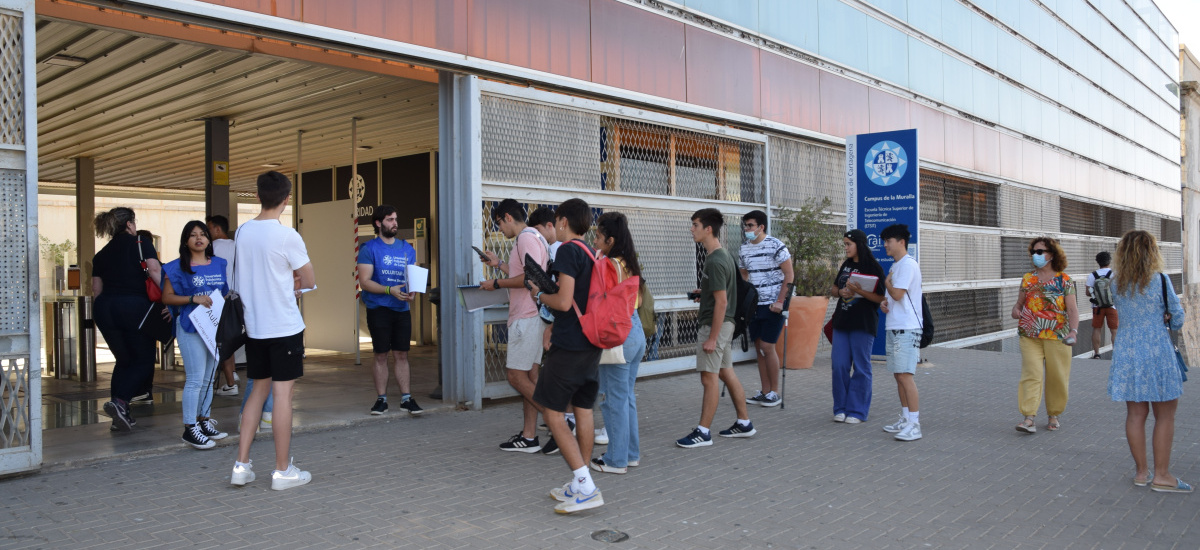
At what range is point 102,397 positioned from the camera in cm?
884

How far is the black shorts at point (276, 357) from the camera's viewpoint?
16.8ft

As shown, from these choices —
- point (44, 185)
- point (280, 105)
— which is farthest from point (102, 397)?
point (44, 185)

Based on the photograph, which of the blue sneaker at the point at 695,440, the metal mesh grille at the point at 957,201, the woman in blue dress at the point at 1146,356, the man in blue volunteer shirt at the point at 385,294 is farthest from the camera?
the metal mesh grille at the point at 957,201

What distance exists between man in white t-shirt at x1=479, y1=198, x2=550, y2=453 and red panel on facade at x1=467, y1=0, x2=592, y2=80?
248cm

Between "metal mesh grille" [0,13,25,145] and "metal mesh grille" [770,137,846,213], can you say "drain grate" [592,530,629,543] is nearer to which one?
"metal mesh grille" [0,13,25,145]

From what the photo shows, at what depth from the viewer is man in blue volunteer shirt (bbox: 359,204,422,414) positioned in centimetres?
721

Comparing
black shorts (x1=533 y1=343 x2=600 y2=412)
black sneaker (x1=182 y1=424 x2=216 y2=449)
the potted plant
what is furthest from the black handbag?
the potted plant

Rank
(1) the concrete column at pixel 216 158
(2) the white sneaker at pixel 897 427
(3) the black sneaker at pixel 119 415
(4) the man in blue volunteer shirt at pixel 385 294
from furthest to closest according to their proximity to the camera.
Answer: (1) the concrete column at pixel 216 158, (4) the man in blue volunteer shirt at pixel 385 294, (2) the white sneaker at pixel 897 427, (3) the black sneaker at pixel 119 415

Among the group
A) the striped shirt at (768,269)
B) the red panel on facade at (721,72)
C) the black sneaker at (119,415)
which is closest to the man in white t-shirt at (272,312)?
the black sneaker at (119,415)

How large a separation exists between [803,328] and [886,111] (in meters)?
5.54

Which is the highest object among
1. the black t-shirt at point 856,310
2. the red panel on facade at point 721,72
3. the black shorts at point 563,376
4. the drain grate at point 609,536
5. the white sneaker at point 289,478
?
the red panel on facade at point 721,72

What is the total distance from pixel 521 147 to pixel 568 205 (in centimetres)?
339

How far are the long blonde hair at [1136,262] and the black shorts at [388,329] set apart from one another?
522cm

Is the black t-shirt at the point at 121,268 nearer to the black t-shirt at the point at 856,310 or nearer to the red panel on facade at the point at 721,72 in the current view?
the black t-shirt at the point at 856,310
